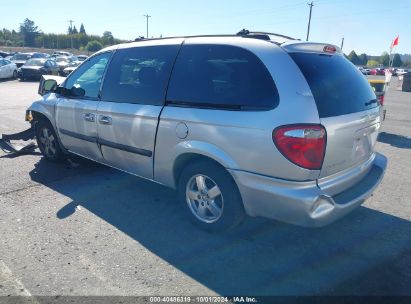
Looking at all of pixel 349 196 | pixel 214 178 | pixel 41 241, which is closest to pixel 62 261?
pixel 41 241

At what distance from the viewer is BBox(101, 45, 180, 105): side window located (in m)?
3.81

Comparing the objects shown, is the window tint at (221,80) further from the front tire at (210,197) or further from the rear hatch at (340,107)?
the front tire at (210,197)

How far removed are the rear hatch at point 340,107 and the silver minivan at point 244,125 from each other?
0.01 m

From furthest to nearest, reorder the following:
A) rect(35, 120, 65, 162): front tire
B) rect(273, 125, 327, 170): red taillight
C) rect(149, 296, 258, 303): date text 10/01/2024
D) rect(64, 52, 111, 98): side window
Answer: rect(35, 120, 65, 162): front tire → rect(64, 52, 111, 98): side window → rect(273, 125, 327, 170): red taillight → rect(149, 296, 258, 303): date text 10/01/2024

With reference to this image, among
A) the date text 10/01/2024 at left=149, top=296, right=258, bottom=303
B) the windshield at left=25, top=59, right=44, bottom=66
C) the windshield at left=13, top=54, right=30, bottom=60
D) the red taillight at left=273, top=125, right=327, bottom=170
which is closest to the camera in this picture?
the date text 10/01/2024 at left=149, top=296, right=258, bottom=303

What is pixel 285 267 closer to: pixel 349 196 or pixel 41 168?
pixel 349 196

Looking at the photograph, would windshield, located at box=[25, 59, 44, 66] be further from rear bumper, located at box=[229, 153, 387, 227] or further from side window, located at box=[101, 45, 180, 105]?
rear bumper, located at box=[229, 153, 387, 227]

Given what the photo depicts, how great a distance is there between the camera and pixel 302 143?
281 centimetres

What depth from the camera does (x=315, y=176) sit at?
291 centimetres

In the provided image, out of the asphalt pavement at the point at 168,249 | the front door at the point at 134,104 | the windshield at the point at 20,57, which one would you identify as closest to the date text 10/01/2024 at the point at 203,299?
the asphalt pavement at the point at 168,249

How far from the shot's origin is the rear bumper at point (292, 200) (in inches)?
113

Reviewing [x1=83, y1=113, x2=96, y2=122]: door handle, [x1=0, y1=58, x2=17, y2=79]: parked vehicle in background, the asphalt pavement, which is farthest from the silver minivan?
[x1=0, y1=58, x2=17, y2=79]: parked vehicle in background

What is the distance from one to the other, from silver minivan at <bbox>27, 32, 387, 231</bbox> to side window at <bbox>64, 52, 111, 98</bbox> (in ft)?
0.63

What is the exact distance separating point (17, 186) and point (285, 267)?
144 inches
